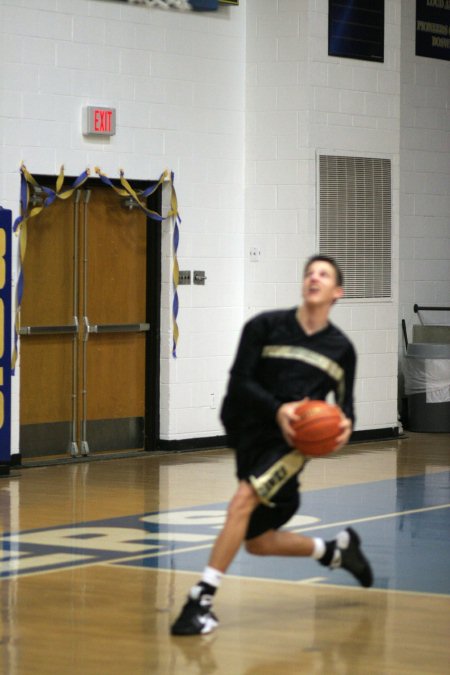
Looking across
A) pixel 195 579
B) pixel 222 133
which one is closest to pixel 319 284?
pixel 195 579

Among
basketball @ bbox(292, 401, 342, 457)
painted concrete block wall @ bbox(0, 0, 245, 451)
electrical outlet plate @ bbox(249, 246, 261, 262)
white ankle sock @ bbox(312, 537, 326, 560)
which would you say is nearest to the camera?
basketball @ bbox(292, 401, 342, 457)

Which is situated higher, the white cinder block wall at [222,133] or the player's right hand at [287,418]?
the white cinder block wall at [222,133]

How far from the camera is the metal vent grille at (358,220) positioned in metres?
14.9

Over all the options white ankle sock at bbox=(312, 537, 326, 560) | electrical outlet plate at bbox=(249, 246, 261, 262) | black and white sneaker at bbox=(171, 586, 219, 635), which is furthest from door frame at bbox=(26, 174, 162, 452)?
black and white sneaker at bbox=(171, 586, 219, 635)

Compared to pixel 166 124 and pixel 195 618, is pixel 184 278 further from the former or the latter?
pixel 195 618

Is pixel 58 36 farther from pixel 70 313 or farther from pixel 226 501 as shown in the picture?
pixel 226 501

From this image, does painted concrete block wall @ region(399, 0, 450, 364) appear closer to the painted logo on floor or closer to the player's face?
the painted logo on floor

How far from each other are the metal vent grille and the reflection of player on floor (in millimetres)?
8093

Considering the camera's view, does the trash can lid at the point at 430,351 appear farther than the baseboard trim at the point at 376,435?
Yes

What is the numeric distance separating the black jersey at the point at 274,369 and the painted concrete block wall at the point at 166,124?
20.6 ft

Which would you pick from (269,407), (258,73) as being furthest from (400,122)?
(269,407)

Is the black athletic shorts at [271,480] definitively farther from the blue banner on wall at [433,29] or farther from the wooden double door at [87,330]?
the blue banner on wall at [433,29]

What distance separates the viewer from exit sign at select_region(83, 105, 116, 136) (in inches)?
521

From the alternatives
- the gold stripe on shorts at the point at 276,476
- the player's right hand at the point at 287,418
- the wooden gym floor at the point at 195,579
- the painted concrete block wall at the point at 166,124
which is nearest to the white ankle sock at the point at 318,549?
the wooden gym floor at the point at 195,579
